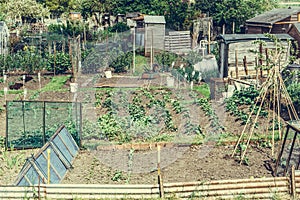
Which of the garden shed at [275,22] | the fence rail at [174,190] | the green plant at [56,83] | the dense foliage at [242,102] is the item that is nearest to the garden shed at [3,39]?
the green plant at [56,83]

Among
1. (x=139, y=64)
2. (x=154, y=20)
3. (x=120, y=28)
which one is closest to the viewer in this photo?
(x=139, y=64)

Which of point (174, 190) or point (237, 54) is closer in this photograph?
point (174, 190)

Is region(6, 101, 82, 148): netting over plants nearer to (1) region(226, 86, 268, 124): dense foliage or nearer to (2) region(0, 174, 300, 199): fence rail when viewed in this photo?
(2) region(0, 174, 300, 199): fence rail

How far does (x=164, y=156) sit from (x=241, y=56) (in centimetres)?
837

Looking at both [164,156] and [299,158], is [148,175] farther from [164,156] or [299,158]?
[299,158]

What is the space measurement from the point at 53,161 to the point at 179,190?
2.50 meters

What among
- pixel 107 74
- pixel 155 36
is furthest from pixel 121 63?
pixel 155 36

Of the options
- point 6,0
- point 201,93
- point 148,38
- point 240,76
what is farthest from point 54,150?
point 6,0

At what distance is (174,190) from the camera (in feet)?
25.2

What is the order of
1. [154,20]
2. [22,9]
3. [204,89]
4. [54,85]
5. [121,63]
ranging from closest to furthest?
[204,89] < [54,85] < [121,63] < [154,20] < [22,9]

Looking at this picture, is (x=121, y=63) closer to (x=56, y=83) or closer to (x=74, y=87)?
(x=56, y=83)

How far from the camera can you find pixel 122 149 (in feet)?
34.8

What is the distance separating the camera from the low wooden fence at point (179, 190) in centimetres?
755

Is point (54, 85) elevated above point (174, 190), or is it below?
above
